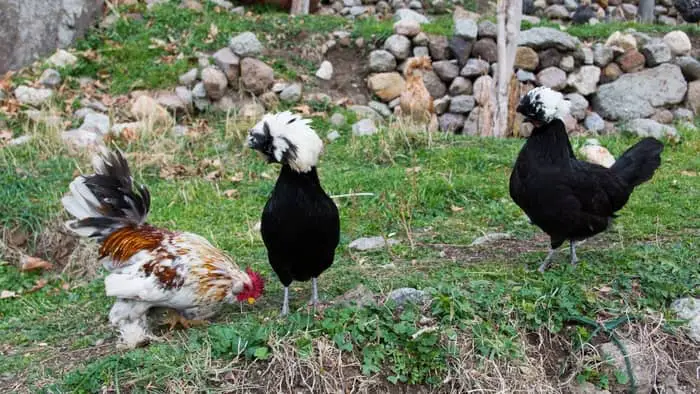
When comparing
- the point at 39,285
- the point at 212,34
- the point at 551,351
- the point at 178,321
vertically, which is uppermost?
the point at 212,34

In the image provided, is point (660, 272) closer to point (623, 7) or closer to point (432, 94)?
point (432, 94)

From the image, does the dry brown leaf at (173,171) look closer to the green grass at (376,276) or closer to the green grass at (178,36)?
the green grass at (376,276)

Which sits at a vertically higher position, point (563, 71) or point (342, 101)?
point (563, 71)

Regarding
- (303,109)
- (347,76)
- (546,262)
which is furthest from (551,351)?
(347,76)

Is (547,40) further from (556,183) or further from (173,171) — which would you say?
(556,183)

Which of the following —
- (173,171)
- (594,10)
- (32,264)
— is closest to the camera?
(32,264)

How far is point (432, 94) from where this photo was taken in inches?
453

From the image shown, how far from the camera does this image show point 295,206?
4.32 metres

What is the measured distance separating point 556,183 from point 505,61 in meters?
5.17

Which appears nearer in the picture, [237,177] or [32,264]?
[32,264]

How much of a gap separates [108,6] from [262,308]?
8.34 m

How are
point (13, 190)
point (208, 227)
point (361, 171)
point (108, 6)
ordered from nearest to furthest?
point (208, 227) < point (13, 190) < point (361, 171) < point (108, 6)

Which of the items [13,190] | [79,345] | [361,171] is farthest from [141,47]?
[79,345]

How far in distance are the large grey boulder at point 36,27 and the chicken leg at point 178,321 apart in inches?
289
